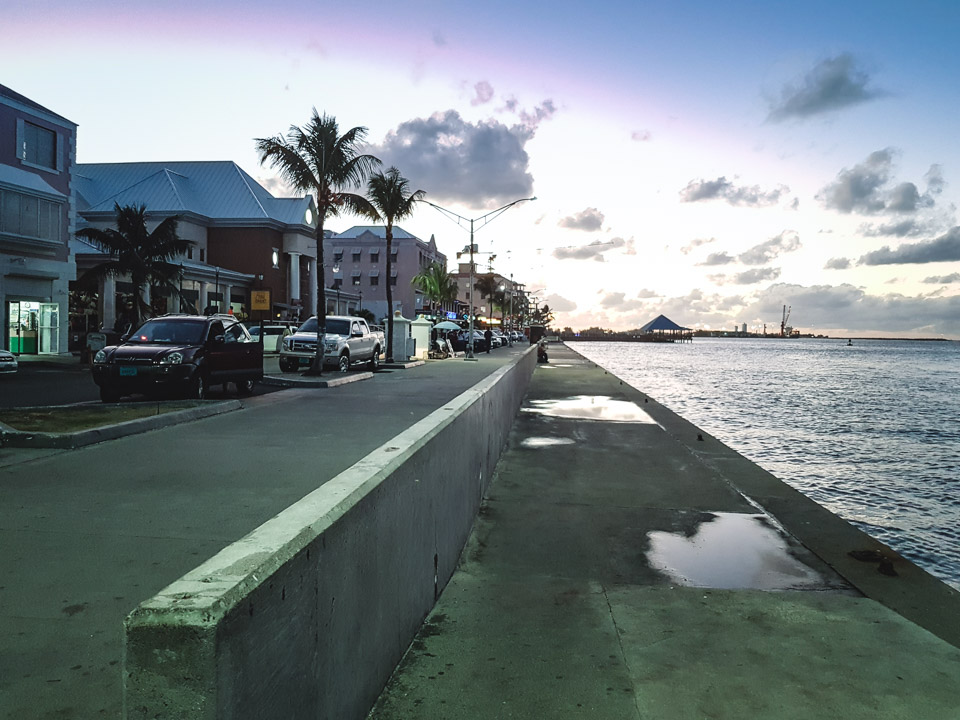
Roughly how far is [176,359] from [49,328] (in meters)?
23.8

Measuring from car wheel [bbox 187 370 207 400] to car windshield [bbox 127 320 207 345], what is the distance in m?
0.91

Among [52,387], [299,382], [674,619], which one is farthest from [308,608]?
[52,387]

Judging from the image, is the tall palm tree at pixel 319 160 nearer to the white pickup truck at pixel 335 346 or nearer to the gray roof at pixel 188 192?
the white pickup truck at pixel 335 346

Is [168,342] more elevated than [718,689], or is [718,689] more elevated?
[168,342]

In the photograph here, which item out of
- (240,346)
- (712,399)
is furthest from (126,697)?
(712,399)

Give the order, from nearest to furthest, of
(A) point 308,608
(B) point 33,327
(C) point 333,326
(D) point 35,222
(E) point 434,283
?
1. (A) point 308,608
2. (C) point 333,326
3. (D) point 35,222
4. (B) point 33,327
5. (E) point 434,283

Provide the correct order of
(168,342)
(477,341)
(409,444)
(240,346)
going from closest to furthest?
(409,444) < (168,342) < (240,346) < (477,341)

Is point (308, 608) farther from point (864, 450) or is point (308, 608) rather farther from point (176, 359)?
point (864, 450)

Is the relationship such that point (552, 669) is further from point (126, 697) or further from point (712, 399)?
point (712, 399)

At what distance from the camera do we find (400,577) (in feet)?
13.7

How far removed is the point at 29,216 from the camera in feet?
109

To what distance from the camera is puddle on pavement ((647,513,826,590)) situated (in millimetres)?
6309

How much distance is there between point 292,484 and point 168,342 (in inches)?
399

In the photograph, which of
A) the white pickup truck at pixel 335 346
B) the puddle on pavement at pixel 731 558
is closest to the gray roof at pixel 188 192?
the white pickup truck at pixel 335 346
